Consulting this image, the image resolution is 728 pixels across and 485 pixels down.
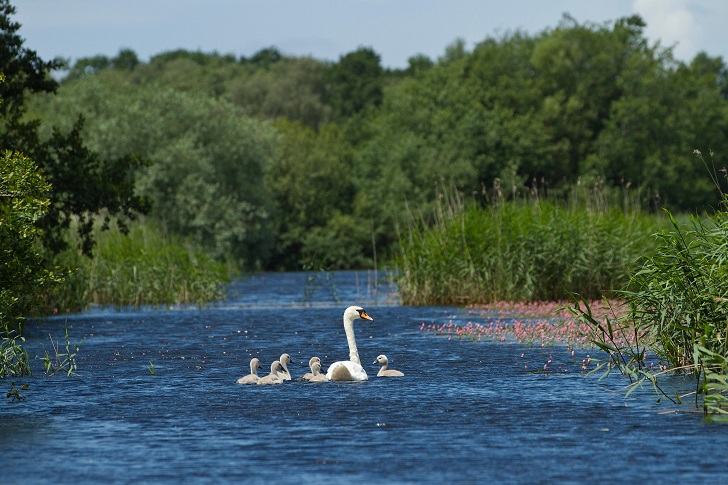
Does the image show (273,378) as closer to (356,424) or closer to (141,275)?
(356,424)

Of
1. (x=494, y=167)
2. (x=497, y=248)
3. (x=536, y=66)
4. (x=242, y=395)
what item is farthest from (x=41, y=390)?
(x=536, y=66)

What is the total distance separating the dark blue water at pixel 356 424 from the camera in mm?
11547

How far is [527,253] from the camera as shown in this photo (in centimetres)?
3173

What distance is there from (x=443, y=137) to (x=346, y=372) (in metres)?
64.2

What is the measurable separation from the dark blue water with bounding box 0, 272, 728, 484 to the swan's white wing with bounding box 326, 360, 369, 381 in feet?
0.58

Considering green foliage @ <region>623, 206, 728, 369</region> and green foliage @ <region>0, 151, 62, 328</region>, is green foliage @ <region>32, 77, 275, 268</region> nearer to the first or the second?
green foliage @ <region>0, 151, 62, 328</region>

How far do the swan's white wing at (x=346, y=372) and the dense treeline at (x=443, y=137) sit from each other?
48.0 meters

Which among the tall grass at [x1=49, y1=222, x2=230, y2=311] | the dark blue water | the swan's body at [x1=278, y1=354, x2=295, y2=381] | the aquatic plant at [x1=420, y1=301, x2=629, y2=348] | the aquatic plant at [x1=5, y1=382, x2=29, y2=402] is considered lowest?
the dark blue water

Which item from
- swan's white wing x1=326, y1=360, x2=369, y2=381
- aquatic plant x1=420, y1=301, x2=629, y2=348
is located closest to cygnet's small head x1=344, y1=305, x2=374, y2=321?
swan's white wing x1=326, y1=360, x2=369, y2=381

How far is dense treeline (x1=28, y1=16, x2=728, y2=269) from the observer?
69.8m

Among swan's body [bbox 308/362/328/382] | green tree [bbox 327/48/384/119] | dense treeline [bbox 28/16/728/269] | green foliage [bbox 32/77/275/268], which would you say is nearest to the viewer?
swan's body [bbox 308/362/328/382]

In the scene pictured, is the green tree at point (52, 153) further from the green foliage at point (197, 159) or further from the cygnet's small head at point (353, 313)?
the green foliage at point (197, 159)

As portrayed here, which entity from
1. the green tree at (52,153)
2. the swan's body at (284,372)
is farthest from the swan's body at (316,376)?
the green tree at (52,153)

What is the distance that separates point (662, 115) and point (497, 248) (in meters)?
59.8
